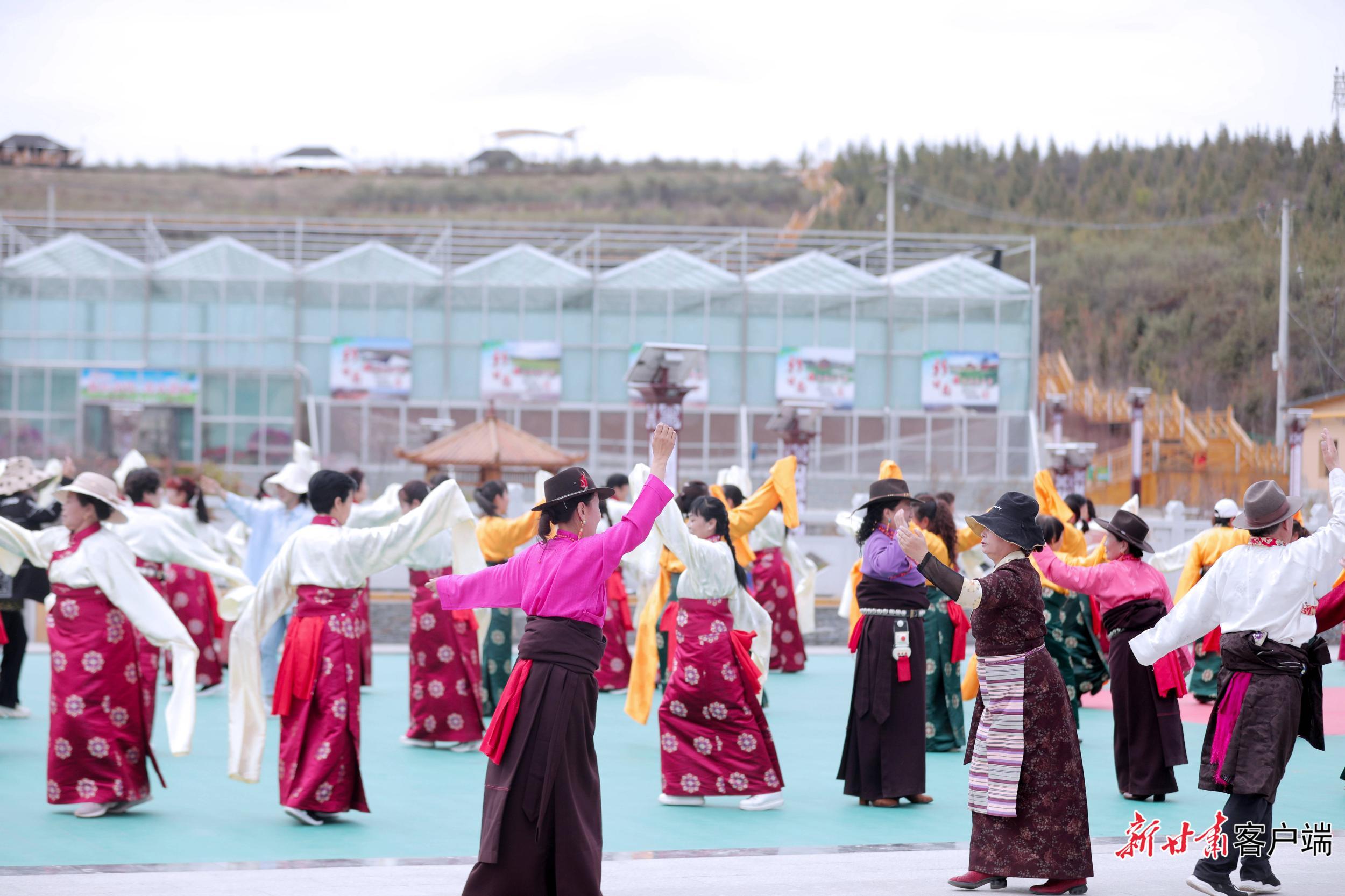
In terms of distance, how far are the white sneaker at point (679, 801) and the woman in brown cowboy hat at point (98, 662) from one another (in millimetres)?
2333

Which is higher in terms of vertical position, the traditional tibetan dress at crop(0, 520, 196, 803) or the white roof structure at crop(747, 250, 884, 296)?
the white roof structure at crop(747, 250, 884, 296)

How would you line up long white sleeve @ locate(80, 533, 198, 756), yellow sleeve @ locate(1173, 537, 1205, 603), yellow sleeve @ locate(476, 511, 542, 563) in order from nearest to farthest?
1. long white sleeve @ locate(80, 533, 198, 756)
2. yellow sleeve @ locate(1173, 537, 1205, 603)
3. yellow sleeve @ locate(476, 511, 542, 563)

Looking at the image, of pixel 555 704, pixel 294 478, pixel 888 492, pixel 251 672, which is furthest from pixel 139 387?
pixel 555 704

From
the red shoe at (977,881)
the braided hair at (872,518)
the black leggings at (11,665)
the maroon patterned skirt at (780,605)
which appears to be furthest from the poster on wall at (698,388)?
the red shoe at (977,881)

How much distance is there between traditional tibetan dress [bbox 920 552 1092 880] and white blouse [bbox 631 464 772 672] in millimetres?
1792

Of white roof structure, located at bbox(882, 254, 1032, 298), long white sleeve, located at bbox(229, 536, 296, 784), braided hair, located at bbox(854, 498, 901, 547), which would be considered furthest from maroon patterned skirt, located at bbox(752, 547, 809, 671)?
white roof structure, located at bbox(882, 254, 1032, 298)

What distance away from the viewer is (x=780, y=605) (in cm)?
1239

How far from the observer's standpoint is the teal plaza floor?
20.0 ft

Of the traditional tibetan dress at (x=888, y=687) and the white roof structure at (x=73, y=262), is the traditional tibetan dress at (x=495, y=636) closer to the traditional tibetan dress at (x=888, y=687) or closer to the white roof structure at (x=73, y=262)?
the traditional tibetan dress at (x=888, y=687)

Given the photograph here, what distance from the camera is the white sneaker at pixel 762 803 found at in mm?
7035

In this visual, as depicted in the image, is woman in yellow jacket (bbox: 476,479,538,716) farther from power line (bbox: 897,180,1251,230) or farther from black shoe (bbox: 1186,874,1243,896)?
power line (bbox: 897,180,1251,230)

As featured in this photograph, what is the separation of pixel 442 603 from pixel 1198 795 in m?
4.68

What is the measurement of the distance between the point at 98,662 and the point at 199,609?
438 cm

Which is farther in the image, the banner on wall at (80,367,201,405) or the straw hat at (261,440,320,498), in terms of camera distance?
the banner on wall at (80,367,201,405)
